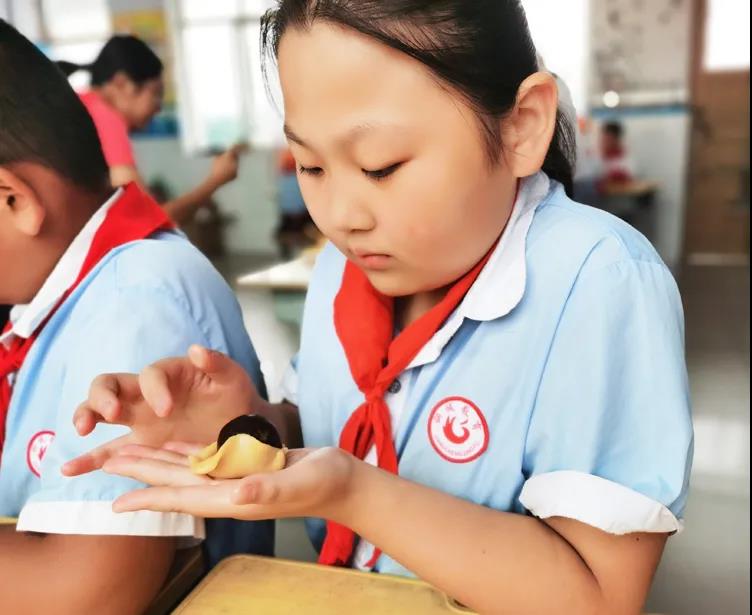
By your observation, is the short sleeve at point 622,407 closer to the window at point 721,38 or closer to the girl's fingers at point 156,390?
the girl's fingers at point 156,390

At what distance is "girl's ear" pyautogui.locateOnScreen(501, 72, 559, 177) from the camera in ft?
2.37

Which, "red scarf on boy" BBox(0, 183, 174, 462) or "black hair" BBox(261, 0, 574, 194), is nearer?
"black hair" BBox(261, 0, 574, 194)

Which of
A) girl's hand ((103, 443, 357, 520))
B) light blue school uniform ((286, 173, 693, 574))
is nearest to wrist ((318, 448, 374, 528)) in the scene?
girl's hand ((103, 443, 357, 520))

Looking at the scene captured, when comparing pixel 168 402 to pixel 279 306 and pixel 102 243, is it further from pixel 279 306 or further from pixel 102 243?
pixel 279 306

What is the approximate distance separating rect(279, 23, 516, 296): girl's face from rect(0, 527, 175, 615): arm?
1.39ft

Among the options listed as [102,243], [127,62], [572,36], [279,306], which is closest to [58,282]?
[102,243]

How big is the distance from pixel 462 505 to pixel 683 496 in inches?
8.6

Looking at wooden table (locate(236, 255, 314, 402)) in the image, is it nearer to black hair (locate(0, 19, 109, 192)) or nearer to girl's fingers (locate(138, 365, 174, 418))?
black hair (locate(0, 19, 109, 192))

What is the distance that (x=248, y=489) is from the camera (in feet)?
1.87

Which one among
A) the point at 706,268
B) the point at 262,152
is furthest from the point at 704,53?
the point at 262,152

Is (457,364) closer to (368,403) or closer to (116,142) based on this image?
(368,403)

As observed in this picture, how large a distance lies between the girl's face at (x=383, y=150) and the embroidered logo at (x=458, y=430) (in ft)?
0.60

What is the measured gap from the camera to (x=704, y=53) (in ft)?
21.4

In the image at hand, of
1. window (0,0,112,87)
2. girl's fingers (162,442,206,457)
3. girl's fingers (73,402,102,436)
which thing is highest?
window (0,0,112,87)
